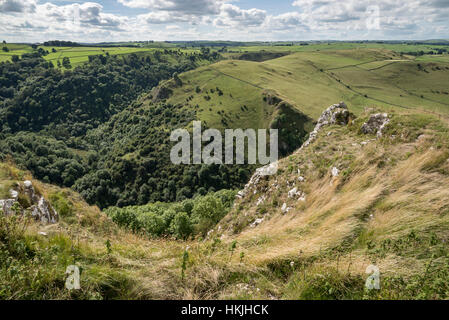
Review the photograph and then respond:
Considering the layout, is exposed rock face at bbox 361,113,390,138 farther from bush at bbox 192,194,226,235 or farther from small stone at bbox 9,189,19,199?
bush at bbox 192,194,226,235

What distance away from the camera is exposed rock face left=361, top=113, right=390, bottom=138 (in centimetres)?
1591

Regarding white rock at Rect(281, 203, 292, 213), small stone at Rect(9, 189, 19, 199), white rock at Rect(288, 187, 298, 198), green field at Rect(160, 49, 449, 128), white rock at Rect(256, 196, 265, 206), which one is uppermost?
green field at Rect(160, 49, 449, 128)

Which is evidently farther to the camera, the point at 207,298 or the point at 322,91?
the point at 322,91

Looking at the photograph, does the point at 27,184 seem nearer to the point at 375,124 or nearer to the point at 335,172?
the point at 335,172

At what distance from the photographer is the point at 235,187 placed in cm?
8269

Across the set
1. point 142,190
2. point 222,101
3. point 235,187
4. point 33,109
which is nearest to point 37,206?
point 235,187

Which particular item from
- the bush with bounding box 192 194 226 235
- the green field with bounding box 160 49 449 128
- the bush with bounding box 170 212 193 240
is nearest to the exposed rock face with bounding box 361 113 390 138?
the bush with bounding box 192 194 226 235

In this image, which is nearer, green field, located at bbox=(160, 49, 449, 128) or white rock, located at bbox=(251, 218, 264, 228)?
white rock, located at bbox=(251, 218, 264, 228)

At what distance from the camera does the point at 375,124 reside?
1700 cm

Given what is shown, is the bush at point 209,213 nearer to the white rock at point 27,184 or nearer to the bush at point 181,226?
the bush at point 181,226

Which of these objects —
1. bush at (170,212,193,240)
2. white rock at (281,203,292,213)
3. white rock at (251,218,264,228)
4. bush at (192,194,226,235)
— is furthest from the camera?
bush at (192,194,226,235)

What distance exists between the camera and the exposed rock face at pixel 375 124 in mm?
15914
